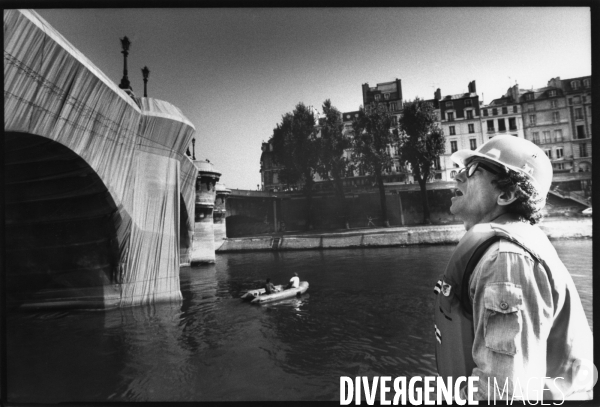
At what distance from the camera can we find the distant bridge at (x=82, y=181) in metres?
3.45

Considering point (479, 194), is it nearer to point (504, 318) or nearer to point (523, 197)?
point (523, 197)

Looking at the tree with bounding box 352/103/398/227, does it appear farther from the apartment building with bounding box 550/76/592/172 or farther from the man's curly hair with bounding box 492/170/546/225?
the man's curly hair with bounding box 492/170/546/225

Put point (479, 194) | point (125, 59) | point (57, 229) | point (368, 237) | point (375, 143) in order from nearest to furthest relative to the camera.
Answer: point (479, 194)
point (125, 59)
point (375, 143)
point (368, 237)
point (57, 229)

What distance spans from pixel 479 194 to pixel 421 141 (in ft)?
8.77

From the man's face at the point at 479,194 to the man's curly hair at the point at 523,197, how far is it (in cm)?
5

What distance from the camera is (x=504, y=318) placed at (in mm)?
1125

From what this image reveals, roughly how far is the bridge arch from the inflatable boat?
74.7 inches

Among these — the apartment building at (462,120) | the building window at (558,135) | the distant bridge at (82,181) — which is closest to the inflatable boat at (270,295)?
the distant bridge at (82,181)

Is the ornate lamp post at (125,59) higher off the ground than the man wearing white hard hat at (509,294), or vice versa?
the ornate lamp post at (125,59)

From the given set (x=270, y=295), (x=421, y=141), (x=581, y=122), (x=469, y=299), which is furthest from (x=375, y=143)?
(x=469, y=299)

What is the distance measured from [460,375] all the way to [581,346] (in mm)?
438

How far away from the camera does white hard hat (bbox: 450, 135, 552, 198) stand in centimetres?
133

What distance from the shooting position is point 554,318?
1.27 m

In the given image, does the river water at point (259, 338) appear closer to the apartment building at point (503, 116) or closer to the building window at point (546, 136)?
the building window at point (546, 136)
